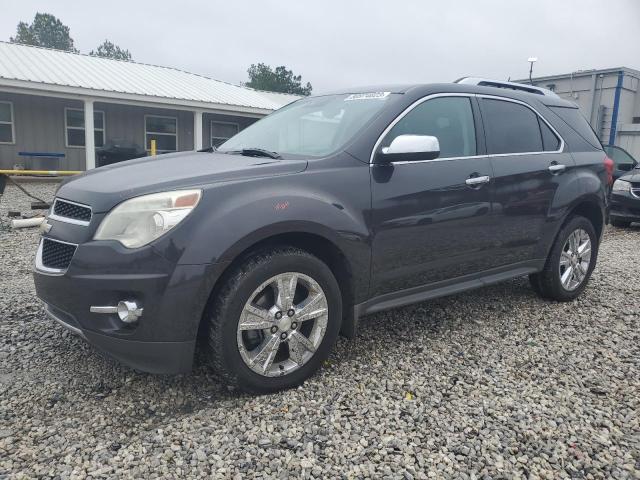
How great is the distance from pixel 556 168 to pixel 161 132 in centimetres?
1663

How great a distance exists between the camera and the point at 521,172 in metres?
4.00

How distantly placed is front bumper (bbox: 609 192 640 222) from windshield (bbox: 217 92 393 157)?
734cm

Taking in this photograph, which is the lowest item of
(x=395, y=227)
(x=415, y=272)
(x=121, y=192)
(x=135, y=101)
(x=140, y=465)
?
(x=140, y=465)

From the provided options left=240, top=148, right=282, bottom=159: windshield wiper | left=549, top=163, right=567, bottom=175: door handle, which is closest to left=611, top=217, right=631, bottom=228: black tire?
left=549, top=163, right=567, bottom=175: door handle

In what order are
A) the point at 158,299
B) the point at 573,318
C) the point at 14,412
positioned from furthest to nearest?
1. the point at 573,318
2. the point at 14,412
3. the point at 158,299

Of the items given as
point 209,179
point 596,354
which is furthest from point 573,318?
point 209,179

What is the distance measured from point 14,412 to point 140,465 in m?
0.87

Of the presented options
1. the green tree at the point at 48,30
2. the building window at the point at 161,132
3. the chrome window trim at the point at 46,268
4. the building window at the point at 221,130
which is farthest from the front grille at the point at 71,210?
the green tree at the point at 48,30

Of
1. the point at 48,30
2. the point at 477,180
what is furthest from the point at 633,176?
the point at 48,30

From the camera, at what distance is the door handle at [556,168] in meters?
4.26

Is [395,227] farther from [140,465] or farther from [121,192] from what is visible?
[140,465]

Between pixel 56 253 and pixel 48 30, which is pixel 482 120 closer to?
pixel 56 253

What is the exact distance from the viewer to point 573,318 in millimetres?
4332

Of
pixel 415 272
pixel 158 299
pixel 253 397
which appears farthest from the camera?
pixel 415 272
